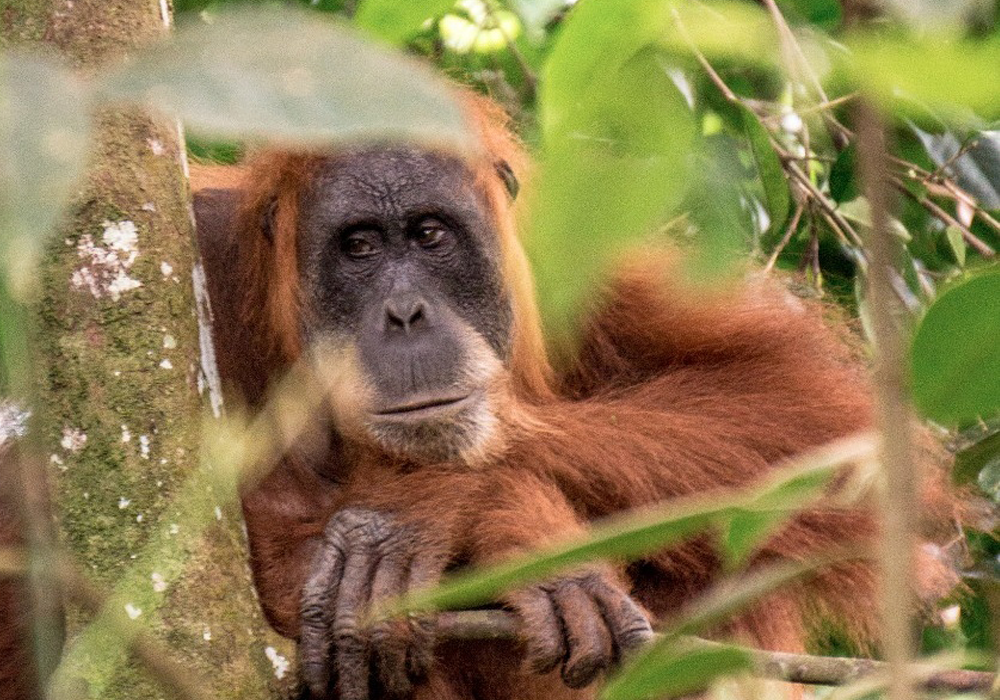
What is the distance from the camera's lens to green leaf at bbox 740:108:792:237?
2.10m

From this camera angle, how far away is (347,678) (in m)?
1.83

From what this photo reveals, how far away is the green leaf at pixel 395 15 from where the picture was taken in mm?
836

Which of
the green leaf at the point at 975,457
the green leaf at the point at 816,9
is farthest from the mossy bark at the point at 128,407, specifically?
the green leaf at the point at 816,9

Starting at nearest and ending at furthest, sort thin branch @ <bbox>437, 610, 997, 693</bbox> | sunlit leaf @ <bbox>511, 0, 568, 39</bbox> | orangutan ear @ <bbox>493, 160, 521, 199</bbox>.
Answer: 1. thin branch @ <bbox>437, 610, 997, 693</bbox>
2. sunlit leaf @ <bbox>511, 0, 568, 39</bbox>
3. orangutan ear @ <bbox>493, 160, 521, 199</bbox>

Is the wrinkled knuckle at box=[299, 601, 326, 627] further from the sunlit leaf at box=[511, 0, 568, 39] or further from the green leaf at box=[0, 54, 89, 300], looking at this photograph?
the green leaf at box=[0, 54, 89, 300]

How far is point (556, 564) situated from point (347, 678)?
1279 millimetres

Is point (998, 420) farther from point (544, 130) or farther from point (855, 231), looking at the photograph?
point (544, 130)

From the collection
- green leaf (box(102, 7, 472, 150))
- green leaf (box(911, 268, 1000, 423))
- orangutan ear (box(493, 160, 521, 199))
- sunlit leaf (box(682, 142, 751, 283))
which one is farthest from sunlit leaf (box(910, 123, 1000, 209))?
green leaf (box(102, 7, 472, 150))

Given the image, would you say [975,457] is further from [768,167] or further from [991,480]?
[768,167]

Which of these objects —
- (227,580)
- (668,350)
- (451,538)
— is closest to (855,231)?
(668,350)

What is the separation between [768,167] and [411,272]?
0.66 metres

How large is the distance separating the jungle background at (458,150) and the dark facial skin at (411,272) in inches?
8.9

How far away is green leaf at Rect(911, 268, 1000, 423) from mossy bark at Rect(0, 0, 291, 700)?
994 millimetres

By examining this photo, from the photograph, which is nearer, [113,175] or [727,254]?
[727,254]
